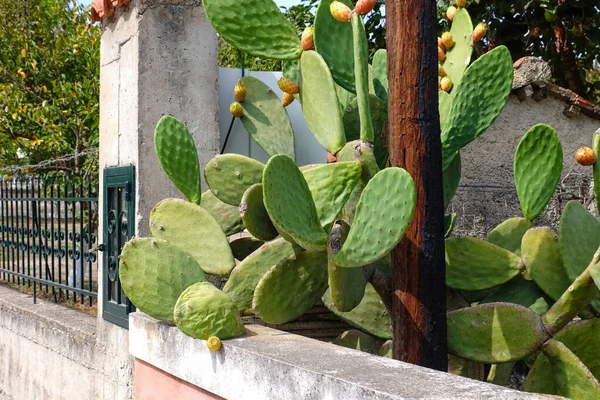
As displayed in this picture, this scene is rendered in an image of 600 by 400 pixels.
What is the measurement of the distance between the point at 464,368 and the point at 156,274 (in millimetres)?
1150

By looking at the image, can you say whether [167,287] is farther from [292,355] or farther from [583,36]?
[583,36]

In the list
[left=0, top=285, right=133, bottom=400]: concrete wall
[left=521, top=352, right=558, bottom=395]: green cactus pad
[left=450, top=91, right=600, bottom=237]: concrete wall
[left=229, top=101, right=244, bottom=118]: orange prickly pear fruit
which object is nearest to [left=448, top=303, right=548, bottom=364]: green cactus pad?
[left=521, top=352, right=558, bottom=395]: green cactus pad

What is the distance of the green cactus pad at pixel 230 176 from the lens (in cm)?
322

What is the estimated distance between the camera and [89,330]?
4660mm

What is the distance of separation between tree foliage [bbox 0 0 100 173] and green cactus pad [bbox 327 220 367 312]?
5107 millimetres

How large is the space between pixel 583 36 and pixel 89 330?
4.73 metres

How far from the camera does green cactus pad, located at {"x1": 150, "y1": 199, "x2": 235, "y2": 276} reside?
10.6 ft

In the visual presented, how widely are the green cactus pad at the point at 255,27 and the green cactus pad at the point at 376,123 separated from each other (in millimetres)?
363

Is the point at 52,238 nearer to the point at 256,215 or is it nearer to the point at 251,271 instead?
the point at 251,271

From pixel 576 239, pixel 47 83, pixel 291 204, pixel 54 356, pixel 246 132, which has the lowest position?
pixel 54 356

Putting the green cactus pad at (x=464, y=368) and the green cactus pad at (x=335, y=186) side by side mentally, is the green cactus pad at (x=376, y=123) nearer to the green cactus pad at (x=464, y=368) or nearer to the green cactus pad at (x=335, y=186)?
the green cactus pad at (x=335, y=186)

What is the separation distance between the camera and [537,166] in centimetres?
287

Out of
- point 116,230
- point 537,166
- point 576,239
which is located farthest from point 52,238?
point 576,239

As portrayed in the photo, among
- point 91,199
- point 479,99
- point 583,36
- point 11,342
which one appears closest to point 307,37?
point 479,99
